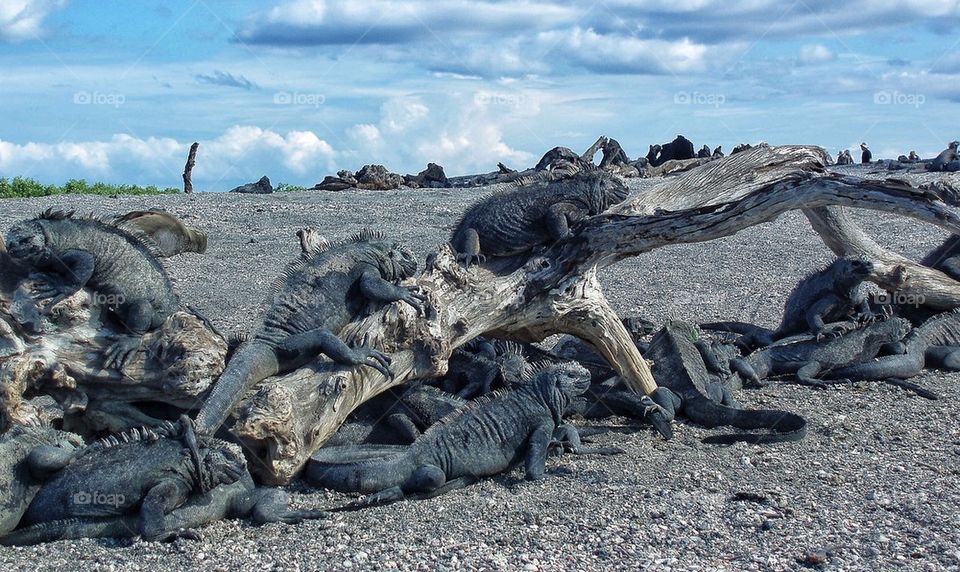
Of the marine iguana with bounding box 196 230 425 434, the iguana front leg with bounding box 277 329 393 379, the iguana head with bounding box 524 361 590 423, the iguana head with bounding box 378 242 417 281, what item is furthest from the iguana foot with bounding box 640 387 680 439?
the iguana front leg with bounding box 277 329 393 379

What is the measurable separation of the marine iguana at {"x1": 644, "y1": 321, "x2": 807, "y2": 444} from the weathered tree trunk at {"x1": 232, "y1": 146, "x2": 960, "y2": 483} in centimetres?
20

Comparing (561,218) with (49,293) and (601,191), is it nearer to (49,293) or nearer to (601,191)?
(601,191)

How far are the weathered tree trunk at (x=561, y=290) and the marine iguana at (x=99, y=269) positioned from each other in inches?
35.6

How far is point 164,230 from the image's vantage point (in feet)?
22.3

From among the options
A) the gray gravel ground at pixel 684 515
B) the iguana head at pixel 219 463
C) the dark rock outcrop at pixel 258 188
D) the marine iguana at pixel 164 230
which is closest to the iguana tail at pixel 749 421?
the gray gravel ground at pixel 684 515

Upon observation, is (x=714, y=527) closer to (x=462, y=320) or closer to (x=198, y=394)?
(x=462, y=320)

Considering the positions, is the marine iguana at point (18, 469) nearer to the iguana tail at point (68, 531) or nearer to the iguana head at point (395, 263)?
the iguana tail at point (68, 531)

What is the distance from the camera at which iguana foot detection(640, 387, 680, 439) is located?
21.6 feet

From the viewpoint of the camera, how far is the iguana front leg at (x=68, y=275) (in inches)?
226

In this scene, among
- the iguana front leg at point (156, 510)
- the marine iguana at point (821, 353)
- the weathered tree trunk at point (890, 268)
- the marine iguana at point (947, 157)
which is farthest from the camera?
the marine iguana at point (947, 157)

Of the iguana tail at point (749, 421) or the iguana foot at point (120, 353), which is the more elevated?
the iguana foot at point (120, 353)

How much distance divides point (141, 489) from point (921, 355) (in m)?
6.52

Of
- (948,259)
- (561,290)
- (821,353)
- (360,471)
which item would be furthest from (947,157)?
(360,471)

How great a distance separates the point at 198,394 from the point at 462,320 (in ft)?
5.86
